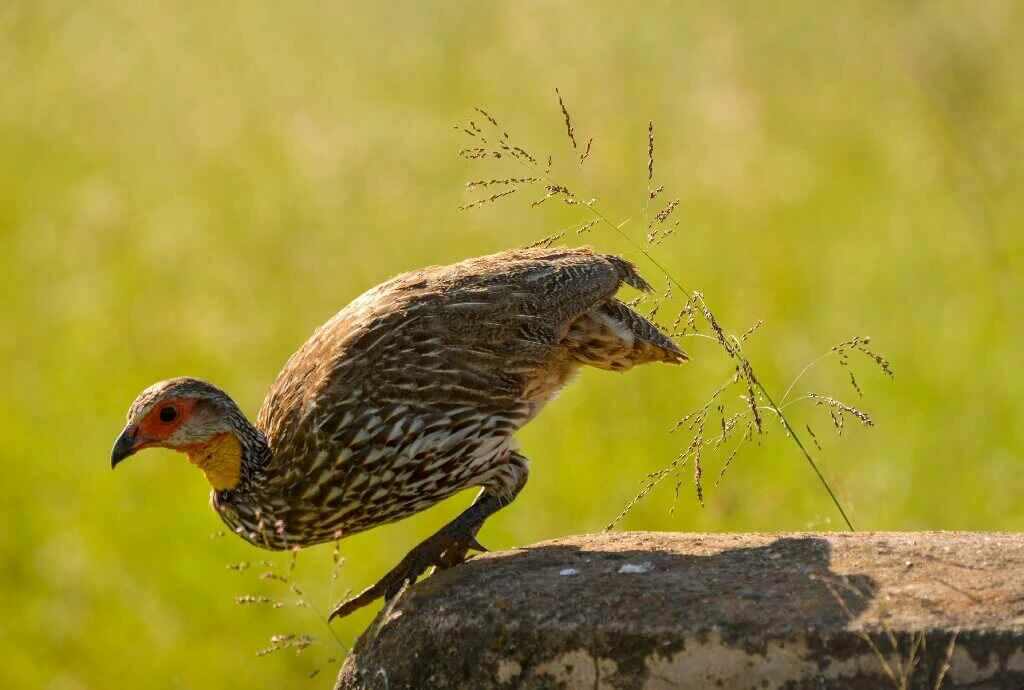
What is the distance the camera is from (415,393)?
670 cm

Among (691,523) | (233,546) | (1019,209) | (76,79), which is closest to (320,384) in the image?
(691,523)

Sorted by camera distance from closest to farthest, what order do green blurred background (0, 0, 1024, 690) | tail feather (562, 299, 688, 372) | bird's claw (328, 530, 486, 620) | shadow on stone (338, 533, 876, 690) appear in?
shadow on stone (338, 533, 876, 690)
bird's claw (328, 530, 486, 620)
tail feather (562, 299, 688, 372)
green blurred background (0, 0, 1024, 690)

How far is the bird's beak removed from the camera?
6570mm

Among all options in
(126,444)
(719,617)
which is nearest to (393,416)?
(126,444)

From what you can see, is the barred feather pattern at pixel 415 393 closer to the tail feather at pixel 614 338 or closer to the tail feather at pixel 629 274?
the tail feather at pixel 614 338

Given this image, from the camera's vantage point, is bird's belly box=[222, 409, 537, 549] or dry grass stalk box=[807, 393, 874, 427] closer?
dry grass stalk box=[807, 393, 874, 427]

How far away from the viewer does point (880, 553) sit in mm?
5609

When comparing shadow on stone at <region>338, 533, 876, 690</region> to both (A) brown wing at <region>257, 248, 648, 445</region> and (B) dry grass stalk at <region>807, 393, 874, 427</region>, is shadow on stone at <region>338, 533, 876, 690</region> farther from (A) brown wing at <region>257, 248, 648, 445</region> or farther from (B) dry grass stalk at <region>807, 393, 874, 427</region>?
(A) brown wing at <region>257, 248, 648, 445</region>

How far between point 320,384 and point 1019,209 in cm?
707

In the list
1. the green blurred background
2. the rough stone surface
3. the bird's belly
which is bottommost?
the rough stone surface

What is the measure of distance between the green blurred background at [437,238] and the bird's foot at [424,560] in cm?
304

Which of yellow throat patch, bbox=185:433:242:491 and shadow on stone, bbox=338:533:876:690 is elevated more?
yellow throat patch, bbox=185:433:242:491

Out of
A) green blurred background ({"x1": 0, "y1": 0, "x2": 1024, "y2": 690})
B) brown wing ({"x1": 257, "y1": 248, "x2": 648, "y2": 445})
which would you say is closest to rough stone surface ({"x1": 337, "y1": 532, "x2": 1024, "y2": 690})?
brown wing ({"x1": 257, "y1": 248, "x2": 648, "y2": 445})

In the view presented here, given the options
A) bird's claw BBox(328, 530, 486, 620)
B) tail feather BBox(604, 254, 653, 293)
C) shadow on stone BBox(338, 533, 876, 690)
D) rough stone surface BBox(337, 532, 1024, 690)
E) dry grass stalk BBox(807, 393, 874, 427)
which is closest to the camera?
rough stone surface BBox(337, 532, 1024, 690)
